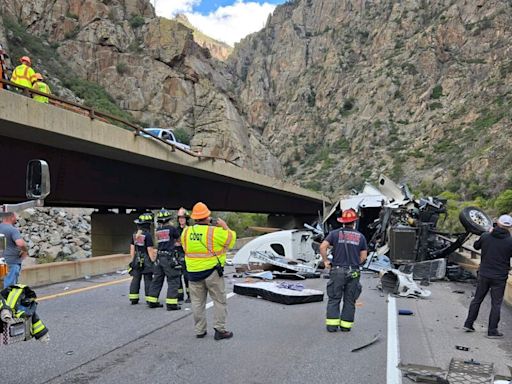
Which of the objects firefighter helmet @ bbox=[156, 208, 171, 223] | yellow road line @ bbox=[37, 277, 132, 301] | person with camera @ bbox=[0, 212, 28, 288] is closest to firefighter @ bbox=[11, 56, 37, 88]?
yellow road line @ bbox=[37, 277, 132, 301]

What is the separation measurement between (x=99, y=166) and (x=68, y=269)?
3.47 metres

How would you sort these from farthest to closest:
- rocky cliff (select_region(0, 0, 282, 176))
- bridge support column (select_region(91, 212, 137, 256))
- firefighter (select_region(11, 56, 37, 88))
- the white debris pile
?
1. rocky cliff (select_region(0, 0, 282, 176))
2. the white debris pile
3. bridge support column (select_region(91, 212, 137, 256))
4. firefighter (select_region(11, 56, 37, 88))

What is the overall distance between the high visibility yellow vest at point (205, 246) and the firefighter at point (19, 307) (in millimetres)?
2507

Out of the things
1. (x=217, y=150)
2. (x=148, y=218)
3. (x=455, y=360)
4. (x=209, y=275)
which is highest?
(x=217, y=150)

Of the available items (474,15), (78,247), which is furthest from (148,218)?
(474,15)

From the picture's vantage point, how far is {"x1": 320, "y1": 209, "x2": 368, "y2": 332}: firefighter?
282 inches

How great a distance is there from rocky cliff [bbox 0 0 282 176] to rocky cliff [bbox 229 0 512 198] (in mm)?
24412

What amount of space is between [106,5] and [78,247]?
37.4 meters

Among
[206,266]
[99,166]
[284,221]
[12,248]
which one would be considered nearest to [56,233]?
[99,166]

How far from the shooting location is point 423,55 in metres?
83.2

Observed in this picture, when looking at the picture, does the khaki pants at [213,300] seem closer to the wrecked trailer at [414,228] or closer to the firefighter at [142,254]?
the firefighter at [142,254]

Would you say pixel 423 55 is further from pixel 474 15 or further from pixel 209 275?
pixel 209 275

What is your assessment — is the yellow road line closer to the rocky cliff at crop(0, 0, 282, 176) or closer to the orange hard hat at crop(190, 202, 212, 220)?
the orange hard hat at crop(190, 202, 212, 220)

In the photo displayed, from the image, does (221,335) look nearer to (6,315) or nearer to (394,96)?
(6,315)
